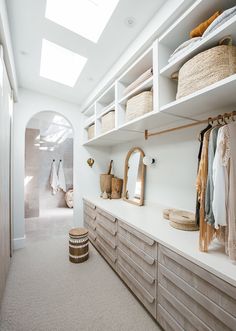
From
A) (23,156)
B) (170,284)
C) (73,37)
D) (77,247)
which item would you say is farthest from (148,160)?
(23,156)

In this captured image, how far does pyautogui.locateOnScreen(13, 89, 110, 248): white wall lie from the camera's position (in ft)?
9.09

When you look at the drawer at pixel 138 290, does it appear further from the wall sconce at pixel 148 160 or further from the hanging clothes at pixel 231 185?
the wall sconce at pixel 148 160

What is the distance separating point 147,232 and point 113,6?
1.87 m

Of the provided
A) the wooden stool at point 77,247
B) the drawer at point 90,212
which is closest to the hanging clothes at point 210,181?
the wooden stool at point 77,247

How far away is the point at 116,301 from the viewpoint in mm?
1606

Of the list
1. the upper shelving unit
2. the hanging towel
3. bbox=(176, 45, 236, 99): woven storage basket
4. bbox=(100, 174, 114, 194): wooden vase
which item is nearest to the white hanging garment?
the hanging towel

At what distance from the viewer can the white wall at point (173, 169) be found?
1.76 m

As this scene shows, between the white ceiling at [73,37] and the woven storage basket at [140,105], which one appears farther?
the woven storage basket at [140,105]

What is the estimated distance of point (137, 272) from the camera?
154 centimetres

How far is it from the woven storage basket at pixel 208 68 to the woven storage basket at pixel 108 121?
1188 millimetres

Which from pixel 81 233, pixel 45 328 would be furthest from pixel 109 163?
pixel 45 328

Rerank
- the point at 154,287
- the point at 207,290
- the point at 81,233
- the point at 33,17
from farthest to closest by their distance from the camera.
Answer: the point at 81,233
the point at 33,17
the point at 154,287
the point at 207,290

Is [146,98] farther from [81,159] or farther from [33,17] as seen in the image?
[81,159]

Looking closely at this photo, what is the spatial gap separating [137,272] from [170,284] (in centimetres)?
44
